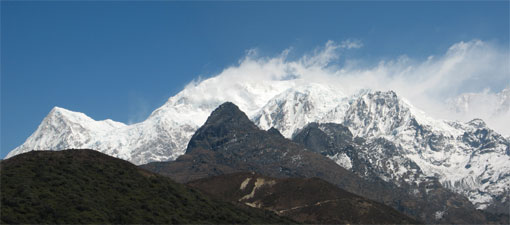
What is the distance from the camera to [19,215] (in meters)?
196

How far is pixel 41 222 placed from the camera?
198375 millimetres

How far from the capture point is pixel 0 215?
19188cm

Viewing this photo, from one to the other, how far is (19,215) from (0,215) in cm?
553

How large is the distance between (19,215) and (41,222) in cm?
574

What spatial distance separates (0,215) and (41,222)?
1083 centimetres
